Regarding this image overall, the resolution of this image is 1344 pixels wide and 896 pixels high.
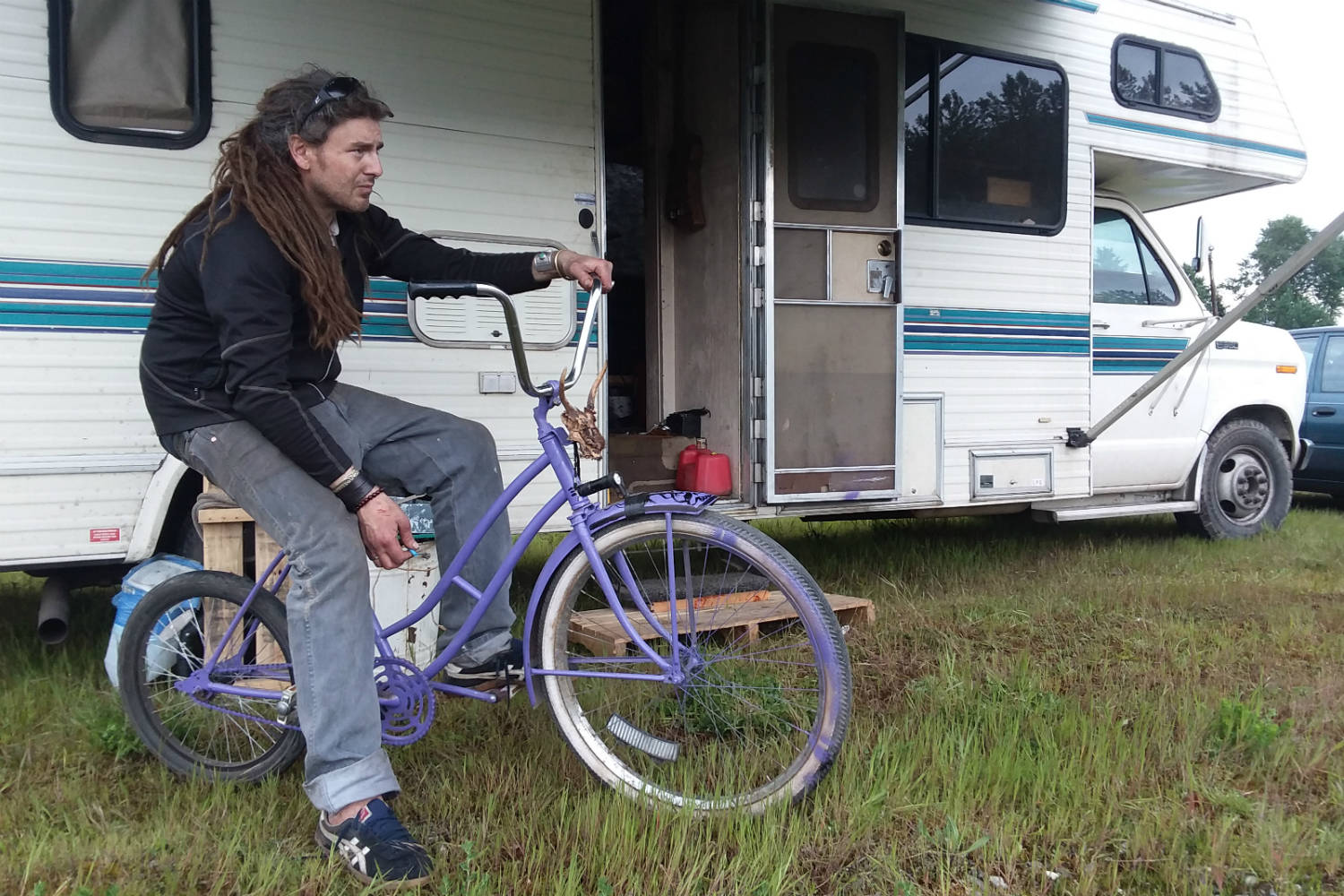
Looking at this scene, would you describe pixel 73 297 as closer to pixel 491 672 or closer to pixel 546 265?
pixel 546 265

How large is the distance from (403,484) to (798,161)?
236 cm

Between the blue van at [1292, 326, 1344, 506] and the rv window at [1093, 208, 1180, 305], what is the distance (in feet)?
8.58

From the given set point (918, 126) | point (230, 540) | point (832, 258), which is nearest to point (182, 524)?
point (230, 540)

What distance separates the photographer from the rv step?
191 inches

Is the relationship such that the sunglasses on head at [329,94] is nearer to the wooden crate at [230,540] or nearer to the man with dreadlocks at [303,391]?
the man with dreadlocks at [303,391]

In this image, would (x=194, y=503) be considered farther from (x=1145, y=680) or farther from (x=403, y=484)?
(x=1145, y=680)

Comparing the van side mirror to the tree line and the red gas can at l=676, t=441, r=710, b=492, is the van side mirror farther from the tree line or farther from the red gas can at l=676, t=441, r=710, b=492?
the tree line

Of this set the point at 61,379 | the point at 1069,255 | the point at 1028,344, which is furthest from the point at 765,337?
the point at 61,379

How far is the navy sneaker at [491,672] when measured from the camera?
230 cm

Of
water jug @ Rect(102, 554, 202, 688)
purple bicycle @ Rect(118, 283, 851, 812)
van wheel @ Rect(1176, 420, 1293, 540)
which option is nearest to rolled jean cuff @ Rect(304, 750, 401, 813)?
purple bicycle @ Rect(118, 283, 851, 812)

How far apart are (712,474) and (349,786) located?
96.3 inches

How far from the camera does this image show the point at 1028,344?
459 centimetres

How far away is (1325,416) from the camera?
23.9ft

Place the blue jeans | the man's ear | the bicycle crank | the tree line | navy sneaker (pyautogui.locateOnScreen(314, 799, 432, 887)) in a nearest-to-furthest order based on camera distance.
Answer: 1. navy sneaker (pyautogui.locateOnScreen(314, 799, 432, 887))
2. the blue jeans
3. the man's ear
4. the bicycle crank
5. the tree line
